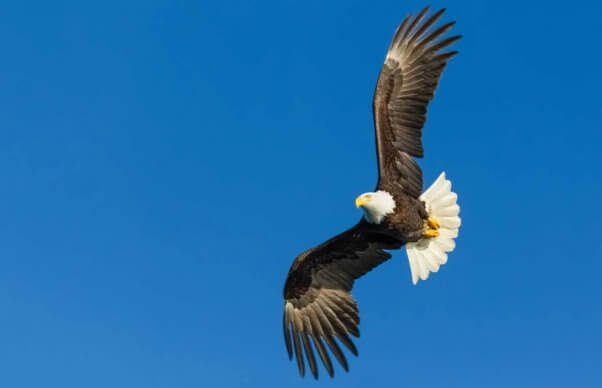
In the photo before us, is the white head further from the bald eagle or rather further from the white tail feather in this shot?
the white tail feather

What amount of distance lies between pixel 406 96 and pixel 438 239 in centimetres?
225

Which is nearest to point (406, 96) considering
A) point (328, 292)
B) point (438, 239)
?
point (438, 239)

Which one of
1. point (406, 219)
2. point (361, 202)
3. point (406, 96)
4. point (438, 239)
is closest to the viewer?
point (361, 202)

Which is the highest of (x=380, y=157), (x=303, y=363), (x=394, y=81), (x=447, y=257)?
(x=394, y=81)

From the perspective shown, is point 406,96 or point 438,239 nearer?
point 406,96

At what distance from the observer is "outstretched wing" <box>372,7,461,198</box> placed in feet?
37.9

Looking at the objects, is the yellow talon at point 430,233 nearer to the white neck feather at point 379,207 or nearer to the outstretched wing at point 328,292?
the outstretched wing at point 328,292

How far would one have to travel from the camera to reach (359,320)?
12031 millimetres

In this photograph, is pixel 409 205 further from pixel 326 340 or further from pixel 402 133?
pixel 326 340

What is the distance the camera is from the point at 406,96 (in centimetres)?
1175

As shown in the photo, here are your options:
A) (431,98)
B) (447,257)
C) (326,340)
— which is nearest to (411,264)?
(447,257)

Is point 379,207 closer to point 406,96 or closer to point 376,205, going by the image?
point 376,205

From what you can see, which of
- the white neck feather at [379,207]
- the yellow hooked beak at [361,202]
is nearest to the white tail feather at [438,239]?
the white neck feather at [379,207]

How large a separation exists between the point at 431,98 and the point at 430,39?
0.97 metres
